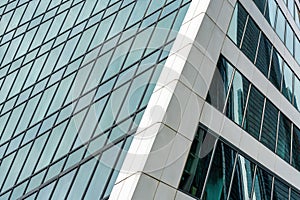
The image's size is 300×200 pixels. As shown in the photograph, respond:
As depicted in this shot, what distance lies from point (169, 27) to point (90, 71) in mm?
4705

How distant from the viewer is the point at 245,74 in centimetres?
2194

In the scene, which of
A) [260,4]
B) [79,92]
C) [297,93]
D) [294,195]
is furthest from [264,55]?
[79,92]

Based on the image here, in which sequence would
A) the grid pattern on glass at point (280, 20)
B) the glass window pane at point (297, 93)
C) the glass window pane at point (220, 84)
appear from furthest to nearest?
the glass window pane at point (297, 93)
the grid pattern on glass at point (280, 20)
the glass window pane at point (220, 84)

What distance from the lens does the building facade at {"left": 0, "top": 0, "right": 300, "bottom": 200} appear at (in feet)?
54.5

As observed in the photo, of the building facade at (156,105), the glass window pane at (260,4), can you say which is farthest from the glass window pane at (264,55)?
the glass window pane at (260,4)

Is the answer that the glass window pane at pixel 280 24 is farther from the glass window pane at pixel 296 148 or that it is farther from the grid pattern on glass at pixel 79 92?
the grid pattern on glass at pixel 79 92

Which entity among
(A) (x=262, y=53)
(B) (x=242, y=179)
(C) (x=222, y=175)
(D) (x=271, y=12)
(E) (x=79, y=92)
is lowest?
(C) (x=222, y=175)

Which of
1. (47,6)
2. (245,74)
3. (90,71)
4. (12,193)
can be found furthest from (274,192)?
(47,6)

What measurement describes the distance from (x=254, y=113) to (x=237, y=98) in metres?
1.73

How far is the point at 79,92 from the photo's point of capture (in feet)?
72.9

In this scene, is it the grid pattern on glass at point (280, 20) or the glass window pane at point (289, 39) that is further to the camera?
the glass window pane at point (289, 39)

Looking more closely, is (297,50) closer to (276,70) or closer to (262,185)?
(276,70)

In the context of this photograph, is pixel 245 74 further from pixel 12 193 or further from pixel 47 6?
pixel 47 6

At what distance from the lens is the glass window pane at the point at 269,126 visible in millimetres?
22422
